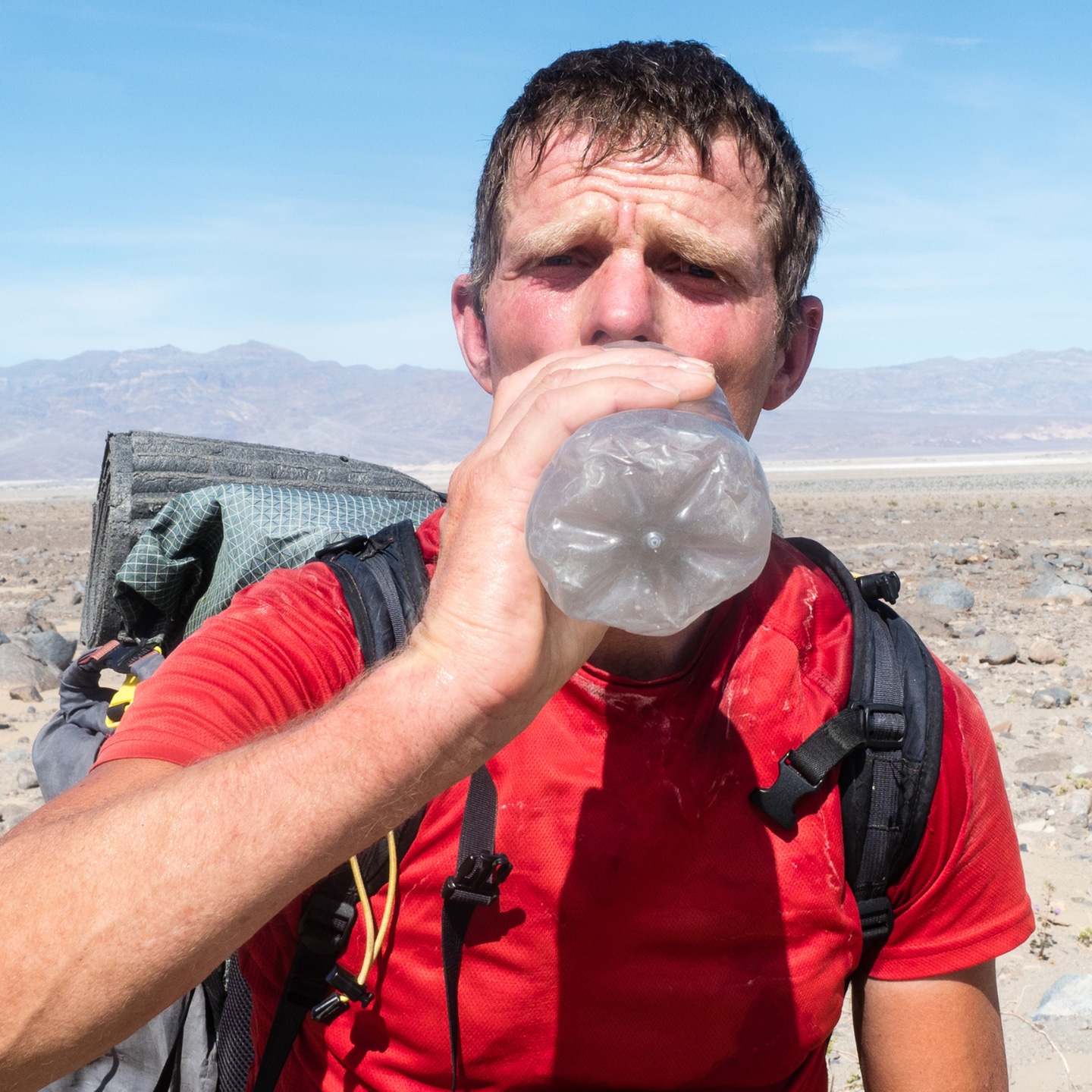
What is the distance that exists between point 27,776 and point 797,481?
192ft

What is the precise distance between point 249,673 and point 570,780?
56cm

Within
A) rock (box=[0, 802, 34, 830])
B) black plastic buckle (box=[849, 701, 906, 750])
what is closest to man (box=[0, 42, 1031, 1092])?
black plastic buckle (box=[849, 701, 906, 750])

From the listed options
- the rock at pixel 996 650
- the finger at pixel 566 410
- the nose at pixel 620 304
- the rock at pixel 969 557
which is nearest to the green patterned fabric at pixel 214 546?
the nose at pixel 620 304

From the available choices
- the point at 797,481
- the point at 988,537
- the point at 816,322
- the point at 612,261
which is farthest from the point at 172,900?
the point at 797,481

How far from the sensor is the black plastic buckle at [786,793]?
175 centimetres

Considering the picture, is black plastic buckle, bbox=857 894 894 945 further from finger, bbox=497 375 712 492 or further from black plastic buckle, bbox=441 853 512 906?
finger, bbox=497 375 712 492

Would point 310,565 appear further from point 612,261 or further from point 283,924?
point 612,261

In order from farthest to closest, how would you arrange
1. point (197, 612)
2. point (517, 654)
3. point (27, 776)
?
point (27, 776) < point (197, 612) < point (517, 654)

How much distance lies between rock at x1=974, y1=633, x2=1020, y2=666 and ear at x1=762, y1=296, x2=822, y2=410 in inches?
266

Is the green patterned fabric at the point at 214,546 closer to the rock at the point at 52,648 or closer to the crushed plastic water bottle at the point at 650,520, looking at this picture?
the crushed plastic water bottle at the point at 650,520

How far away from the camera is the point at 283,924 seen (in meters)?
1.82

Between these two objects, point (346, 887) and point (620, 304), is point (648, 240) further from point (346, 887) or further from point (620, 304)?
point (346, 887)

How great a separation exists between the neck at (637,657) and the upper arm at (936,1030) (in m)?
0.69

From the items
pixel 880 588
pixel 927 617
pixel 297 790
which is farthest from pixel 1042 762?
pixel 297 790
